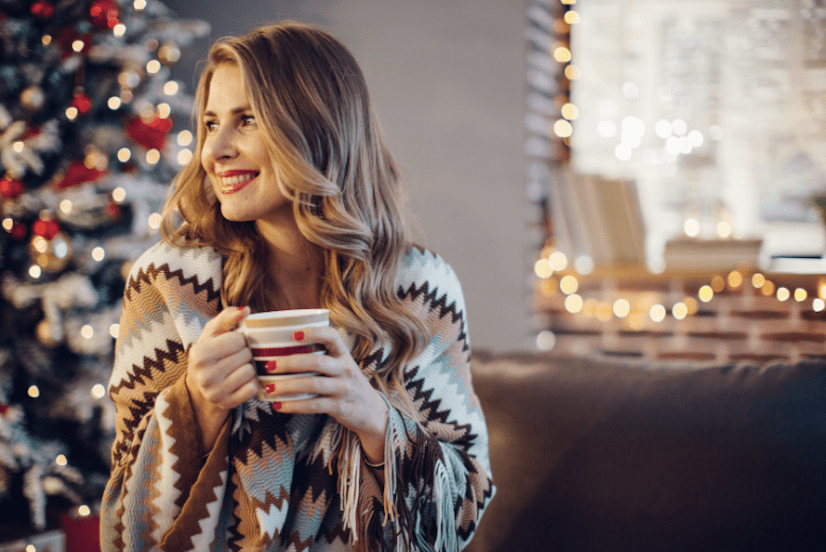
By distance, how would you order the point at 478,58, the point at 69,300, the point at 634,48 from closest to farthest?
the point at 69,300 < the point at 478,58 < the point at 634,48

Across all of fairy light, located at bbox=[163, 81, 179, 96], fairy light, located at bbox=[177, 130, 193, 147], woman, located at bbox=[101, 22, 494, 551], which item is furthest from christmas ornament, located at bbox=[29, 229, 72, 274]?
woman, located at bbox=[101, 22, 494, 551]

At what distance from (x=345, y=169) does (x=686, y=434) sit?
79cm

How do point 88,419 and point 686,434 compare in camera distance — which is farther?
point 88,419

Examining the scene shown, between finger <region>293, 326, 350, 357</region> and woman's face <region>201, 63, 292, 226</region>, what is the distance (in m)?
0.33

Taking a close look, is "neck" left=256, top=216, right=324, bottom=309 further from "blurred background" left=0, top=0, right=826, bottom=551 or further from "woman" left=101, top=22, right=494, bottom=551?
"blurred background" left=0, top=0, right=826, bottom=551

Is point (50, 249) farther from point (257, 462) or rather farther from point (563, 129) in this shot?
point (563, 129)

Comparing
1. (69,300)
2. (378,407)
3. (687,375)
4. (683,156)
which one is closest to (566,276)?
(683,156)

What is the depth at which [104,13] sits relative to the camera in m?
2.28

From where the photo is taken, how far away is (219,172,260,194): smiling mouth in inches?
41.1

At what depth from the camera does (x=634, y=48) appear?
265 cm

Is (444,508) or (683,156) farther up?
(683,156)

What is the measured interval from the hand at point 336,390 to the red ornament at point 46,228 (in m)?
1.74

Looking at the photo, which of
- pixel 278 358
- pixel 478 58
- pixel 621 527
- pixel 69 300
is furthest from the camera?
pixel 478 58

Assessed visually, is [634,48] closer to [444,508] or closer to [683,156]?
[683,156]
